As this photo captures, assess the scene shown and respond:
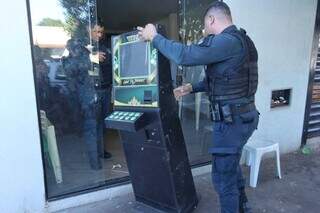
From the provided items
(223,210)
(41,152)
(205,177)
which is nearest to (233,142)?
(223,210)

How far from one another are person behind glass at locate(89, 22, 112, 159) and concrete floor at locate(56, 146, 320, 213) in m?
0.68

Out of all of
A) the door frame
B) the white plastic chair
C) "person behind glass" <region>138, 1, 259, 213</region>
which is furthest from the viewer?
the door frame

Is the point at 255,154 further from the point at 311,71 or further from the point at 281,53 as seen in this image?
the point at 311,71

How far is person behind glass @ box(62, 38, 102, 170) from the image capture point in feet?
10.2

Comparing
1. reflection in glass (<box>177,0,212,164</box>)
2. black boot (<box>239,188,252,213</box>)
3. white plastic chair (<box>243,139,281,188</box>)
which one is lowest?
black boot (<box>239,188,252,213</box>)

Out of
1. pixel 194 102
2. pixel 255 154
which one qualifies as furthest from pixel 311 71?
pixel 194 102

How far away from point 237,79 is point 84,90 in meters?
1.57

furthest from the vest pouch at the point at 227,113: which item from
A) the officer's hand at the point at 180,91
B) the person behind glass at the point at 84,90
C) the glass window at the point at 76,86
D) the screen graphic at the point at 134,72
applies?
the person behind glass at the point at 84,90

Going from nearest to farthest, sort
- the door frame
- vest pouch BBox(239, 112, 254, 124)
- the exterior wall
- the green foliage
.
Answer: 1. vest pouch BBox(239, 112, 254, 124)
2. the green foliage
3. the exterior wall
4. the door frame

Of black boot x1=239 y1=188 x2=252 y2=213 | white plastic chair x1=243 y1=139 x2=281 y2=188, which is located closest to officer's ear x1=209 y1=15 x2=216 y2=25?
black boot x1=239 y1=188 x2=252 y2=213

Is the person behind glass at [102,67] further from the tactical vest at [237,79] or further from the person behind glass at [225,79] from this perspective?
the tactical vest at [237,79]

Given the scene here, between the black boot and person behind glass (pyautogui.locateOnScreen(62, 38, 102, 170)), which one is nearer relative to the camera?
the black boot

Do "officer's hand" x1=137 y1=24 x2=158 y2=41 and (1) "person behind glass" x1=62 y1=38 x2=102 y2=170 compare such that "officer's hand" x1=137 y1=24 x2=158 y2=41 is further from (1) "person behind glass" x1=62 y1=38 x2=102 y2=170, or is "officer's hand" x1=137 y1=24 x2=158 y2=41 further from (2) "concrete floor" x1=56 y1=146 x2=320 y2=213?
(2) "concrete floor" x1=56 y1=146 x2=320 y2=213

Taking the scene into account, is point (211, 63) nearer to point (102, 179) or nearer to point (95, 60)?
point (95, 60)
